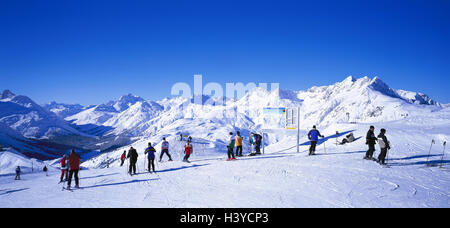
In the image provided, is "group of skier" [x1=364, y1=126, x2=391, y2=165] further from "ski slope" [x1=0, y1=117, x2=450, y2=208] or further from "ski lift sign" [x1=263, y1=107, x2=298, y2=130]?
"ski lift sign" [x1=263, y1=107, x2=298, y2=130]

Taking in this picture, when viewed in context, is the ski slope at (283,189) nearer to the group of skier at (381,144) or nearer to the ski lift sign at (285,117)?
the group of skier at (381,144)

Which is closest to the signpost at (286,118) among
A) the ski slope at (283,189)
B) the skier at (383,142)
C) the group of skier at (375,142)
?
the group of skier at (375,142)

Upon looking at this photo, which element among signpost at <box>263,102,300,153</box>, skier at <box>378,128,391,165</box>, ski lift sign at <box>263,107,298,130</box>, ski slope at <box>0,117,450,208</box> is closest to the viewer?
ski slope at <box>0,117,450,208</box>

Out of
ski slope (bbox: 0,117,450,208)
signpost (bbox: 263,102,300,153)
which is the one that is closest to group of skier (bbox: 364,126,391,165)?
ski slope (bbox: 0,117,450,208)

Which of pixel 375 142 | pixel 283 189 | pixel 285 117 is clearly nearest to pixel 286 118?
pixel 285 117

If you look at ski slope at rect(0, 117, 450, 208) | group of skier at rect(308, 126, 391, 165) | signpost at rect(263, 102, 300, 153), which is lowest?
ski slope at rect(0, 117, 450, 208)

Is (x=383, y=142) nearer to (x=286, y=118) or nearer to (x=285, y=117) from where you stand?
(x=286, y=118)

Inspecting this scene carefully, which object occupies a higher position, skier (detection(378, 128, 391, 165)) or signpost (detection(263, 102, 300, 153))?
signpost (detection(263, 102, 300, 153))

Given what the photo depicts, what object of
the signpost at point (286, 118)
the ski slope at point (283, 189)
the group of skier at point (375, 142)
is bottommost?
the ski slope at point (283, 189)
